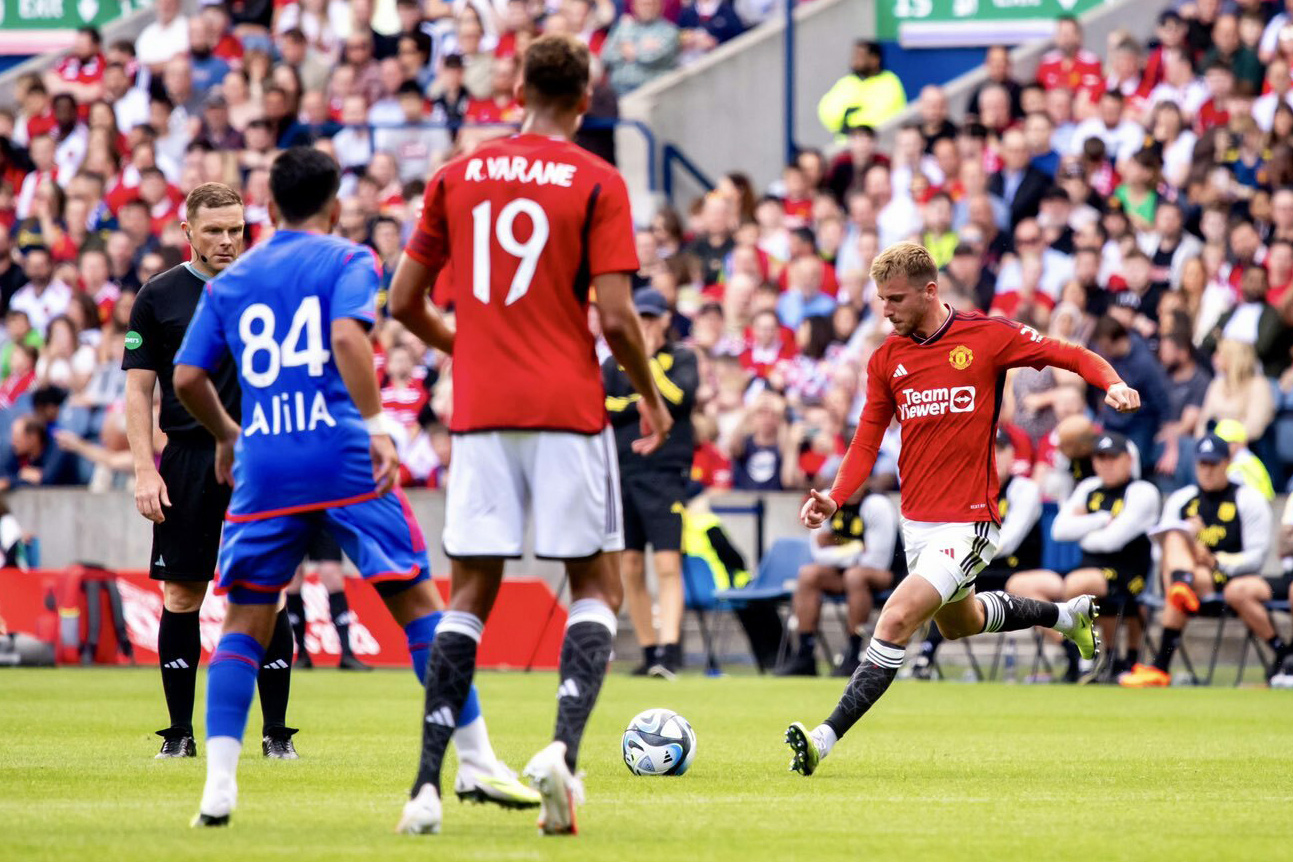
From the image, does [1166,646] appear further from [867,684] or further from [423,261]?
[423,261]

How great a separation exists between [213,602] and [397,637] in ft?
5.43

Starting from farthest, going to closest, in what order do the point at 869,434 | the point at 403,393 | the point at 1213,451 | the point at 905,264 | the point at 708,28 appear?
the point at 708,28 → the point at 403,393 → the point at 1213,451 → the point at 869,434 → the point at 905,264

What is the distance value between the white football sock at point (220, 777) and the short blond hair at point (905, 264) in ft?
13.9

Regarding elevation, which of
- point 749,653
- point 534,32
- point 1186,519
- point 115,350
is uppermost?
point 534,32

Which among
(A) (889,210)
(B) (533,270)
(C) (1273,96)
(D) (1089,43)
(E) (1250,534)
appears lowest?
(E) (1250,534)

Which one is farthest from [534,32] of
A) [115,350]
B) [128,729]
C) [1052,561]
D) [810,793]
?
[810,793]

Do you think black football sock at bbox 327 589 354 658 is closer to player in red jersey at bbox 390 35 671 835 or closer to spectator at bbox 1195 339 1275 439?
spectator at bbox 1195 339 1275 439

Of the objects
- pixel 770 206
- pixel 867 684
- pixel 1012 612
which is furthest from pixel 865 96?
pixel 867 684

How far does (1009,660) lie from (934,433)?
30.4ft

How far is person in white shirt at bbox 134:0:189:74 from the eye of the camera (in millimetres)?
28250

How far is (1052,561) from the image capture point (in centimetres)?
1816

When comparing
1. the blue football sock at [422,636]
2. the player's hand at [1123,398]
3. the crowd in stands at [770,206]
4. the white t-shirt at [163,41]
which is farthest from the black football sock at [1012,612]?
the white t-shirt at [163,41]

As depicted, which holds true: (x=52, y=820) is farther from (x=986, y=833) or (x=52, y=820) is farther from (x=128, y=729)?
(x=128, y=729)

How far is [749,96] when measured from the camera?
85.1 ft
